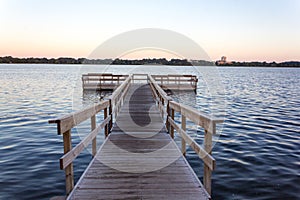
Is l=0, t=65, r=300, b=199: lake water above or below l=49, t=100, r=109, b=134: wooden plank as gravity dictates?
below

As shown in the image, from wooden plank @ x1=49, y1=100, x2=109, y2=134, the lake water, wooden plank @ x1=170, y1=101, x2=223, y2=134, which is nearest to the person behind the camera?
wooden plank @ x1=49, y1=100, x2=109, y2=134

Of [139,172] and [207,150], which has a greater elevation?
[207,150]

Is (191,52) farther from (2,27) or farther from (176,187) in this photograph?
(2,27)

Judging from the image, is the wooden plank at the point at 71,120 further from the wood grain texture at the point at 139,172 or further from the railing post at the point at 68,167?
the wood grain texture at the point at 139,172

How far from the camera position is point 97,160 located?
4.14 metres

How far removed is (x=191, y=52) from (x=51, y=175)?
11.9 metres

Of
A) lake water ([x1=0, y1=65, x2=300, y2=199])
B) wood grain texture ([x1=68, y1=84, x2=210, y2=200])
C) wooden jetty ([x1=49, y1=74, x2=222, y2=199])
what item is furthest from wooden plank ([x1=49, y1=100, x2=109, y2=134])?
lake water ([x1=0, y1=65, x2=300, y2=199])

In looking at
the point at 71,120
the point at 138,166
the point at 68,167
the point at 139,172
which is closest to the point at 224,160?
the point at 138,166

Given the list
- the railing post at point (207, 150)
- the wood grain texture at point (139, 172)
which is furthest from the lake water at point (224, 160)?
the railing post at point (207, 150)

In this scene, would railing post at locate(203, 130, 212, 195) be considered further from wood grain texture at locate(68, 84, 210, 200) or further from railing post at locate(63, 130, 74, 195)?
railing post at locate(63, 130, 74, 195)

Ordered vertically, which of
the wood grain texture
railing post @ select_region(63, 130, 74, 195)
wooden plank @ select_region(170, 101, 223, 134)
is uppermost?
wooden plank @ select_region(170, 101, 223, 134)

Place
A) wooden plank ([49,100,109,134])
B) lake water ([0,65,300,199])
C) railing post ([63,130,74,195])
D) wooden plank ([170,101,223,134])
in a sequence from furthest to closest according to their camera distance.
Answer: lake water ([0,65,300,199]) < railing post ([63,130,74,195]) < wooden plank ([170,101,223,134]) < wooden plank ([49,100,109,134])

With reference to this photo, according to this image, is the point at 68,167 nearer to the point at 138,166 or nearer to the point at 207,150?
the point at 138,166

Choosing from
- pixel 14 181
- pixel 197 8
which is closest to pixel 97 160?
pixel 14 181
